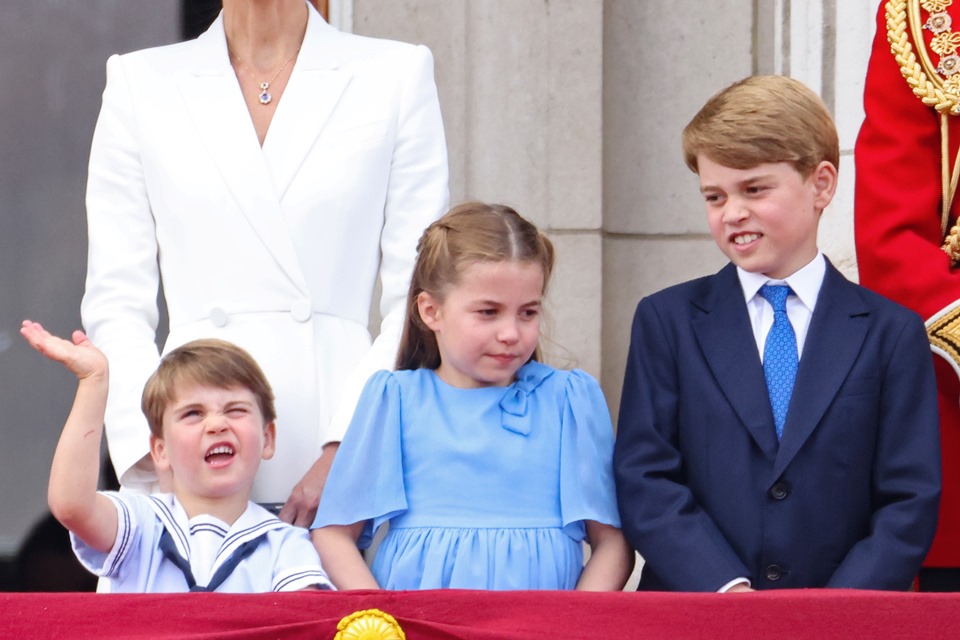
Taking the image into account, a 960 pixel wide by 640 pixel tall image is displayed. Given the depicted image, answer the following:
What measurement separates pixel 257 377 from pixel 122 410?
0.86 ft

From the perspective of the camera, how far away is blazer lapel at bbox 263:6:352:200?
3070mm

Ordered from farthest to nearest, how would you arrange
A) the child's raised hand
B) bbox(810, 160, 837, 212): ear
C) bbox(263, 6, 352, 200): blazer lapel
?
bbox(263, 6, 352, 200): blazer lapel, bbox(810, 160, 837, 212): ear, the child's raised hand

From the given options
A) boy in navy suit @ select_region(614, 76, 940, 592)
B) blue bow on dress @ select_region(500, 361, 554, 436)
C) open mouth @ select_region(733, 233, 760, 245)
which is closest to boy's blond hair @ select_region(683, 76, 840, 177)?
boy in navy suit @ select_region(614, 76, 940, 592)

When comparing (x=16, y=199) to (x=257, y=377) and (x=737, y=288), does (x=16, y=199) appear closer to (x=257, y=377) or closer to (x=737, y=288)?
(x=257, y=377)

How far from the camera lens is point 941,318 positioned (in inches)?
118

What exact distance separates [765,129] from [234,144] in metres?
0.91

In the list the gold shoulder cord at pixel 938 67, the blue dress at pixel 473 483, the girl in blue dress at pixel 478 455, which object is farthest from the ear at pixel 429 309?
the gold shoulder cord at pixel 938 67

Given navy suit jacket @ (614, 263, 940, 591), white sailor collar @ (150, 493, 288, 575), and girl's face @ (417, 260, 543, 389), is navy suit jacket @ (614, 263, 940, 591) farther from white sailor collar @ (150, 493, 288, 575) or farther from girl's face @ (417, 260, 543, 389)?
white sailor collar @ (150, 493, 288, 575)

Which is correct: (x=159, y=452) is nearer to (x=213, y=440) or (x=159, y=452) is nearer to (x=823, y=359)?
(x=213, y=440)

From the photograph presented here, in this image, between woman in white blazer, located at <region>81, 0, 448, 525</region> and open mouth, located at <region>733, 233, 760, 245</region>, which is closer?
open mouth, located at <region>733, 233, 760, 245</region>

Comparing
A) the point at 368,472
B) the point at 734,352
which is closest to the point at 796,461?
the point at 734,352

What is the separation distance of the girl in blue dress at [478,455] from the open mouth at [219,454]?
0.17 metres

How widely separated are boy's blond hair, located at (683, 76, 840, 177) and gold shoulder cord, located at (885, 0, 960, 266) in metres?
0.24

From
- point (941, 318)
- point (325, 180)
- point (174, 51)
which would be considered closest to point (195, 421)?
point (325, 180)
